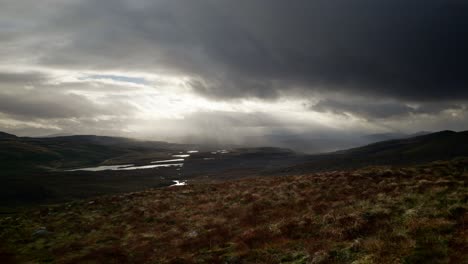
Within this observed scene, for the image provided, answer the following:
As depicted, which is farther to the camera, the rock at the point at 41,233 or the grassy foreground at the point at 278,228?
the rock at the point at 41,233

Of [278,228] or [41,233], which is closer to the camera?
[278,228]

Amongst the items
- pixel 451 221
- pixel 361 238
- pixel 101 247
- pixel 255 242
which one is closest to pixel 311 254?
pixel 361 238

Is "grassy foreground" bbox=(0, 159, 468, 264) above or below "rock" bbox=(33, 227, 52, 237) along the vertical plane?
above

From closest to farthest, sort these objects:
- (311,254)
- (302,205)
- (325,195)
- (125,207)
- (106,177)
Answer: (311,254)
(302,205)
(325,195)
(125,207)
(106,177)

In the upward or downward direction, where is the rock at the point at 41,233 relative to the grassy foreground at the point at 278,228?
downward

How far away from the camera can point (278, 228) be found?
23.2 meters

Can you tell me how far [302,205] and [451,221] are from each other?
606 inches

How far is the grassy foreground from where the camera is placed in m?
15.8

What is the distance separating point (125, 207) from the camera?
47906mm

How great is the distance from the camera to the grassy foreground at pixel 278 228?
1579 centimetres

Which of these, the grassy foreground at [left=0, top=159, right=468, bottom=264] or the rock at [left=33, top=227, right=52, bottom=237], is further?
the rock at [left=33, top=227, right=52, bottom=237]

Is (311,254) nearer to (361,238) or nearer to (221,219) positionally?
(361,238)

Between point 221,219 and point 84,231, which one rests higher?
point 221,219

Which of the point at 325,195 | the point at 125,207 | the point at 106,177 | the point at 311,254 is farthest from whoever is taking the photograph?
the point at 106,177
